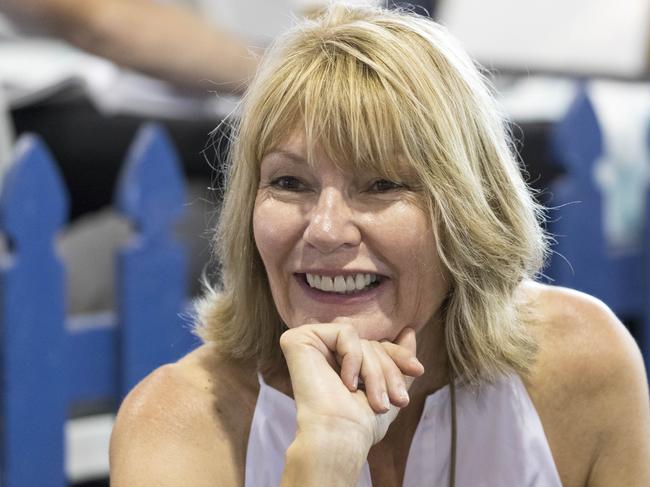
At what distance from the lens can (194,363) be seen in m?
1.93

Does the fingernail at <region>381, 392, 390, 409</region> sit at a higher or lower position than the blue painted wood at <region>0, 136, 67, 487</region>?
higher

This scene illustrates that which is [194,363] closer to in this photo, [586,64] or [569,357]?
[569,357]

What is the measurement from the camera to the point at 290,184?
69.0 inches

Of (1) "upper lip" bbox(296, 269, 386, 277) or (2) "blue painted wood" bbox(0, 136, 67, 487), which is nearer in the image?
(1) "upper lip" bbox(296, 269, 386, 277)

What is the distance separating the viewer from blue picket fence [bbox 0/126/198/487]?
2.66 meters

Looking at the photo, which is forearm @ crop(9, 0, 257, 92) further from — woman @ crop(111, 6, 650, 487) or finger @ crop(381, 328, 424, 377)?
finger @ crop(381, 328, 424, 377)

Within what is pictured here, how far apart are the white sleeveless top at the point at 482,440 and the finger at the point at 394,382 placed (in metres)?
0.28

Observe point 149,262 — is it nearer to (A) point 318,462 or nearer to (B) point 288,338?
(B) point 288,338

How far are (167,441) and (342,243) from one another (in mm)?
435

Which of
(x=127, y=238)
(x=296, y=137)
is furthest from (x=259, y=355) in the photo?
(x=127, y=238)

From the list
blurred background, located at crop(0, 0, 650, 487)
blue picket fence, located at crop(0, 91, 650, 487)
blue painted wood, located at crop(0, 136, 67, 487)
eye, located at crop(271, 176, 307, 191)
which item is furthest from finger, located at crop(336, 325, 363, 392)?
blue painted wood, located at crop(0, 136, 67, 487)

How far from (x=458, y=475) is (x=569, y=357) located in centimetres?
29

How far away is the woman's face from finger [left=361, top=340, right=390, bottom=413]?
3.1 inches

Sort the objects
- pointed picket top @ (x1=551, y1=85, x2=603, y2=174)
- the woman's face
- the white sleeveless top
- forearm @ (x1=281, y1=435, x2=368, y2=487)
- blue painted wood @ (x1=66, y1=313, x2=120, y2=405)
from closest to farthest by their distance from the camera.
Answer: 1. forearm @ (x1=281, y1=435, x2=368, y2=487)
2. the woman's face
3. the white sleeveless top
4. blue painted wood @ (x1=66, y1=313, x2=120, y2=405)
5. pointed picket top @ (x1=551, y1=85, x2=603, y2=174)
